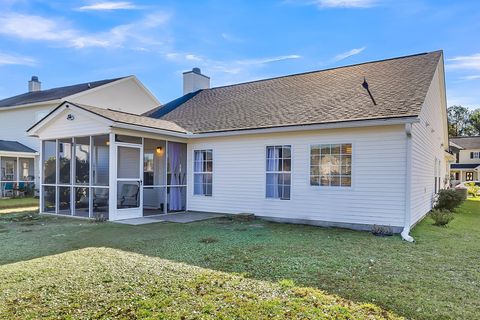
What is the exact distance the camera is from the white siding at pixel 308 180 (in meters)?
8.38

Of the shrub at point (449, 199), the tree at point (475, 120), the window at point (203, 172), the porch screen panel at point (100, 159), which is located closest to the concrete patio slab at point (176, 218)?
the window at point (203, 172)

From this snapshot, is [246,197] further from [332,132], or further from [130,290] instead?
[130,290]

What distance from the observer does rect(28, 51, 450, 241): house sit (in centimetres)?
859

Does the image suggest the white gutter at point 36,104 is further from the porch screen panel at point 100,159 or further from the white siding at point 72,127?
the porch screen panel at point 100,159

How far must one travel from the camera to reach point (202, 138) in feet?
38.7

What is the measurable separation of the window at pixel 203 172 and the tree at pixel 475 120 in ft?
225

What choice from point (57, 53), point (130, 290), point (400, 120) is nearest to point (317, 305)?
point (130, 290)

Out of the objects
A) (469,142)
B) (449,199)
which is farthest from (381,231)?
(469,142)

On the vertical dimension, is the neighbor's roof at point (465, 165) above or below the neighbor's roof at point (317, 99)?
below

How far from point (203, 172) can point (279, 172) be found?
2977mm

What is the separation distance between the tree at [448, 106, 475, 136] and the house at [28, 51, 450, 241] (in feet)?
214

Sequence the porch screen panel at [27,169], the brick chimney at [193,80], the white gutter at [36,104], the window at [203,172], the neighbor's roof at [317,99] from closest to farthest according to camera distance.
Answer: the neighbor's roof at [317,99]
the window at [203,172]
the brick chimney at [193,80]
the white gutter at [36,104]
the porch screen panel at [27,169]

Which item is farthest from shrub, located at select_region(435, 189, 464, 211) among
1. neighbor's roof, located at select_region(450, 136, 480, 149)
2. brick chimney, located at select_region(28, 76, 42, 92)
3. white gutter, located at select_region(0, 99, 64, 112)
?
neighbor's roof, located at select_region(450, 136, 480, 149)

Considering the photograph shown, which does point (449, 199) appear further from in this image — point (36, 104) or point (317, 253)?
point (36, 104)
